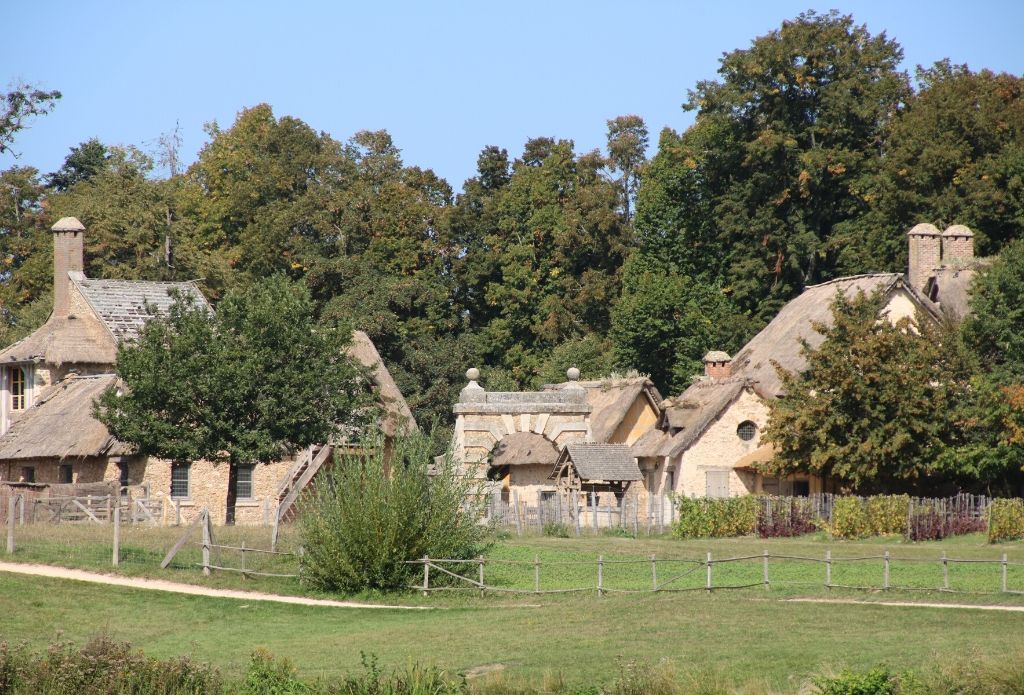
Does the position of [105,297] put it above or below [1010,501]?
above

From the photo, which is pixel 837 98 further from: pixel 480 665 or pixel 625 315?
pixel 480 665

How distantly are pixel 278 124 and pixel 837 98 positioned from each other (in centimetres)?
3261

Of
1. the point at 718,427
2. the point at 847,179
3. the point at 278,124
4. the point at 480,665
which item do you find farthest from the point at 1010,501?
the point at 278,124

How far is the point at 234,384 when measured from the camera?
149 feet

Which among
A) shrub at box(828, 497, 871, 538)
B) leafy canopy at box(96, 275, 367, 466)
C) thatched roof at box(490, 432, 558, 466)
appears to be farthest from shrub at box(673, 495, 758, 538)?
thatched roof at box(490, 432, 558, 466)

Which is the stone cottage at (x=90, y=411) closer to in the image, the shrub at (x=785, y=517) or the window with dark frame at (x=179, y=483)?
the window with dark frame at (x=179, y=483)

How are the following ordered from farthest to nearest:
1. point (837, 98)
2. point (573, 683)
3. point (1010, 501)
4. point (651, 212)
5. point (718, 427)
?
point (651, 212) < point (837, 98) < point (718, 427) < point (1010, 501) < point (573, 683)

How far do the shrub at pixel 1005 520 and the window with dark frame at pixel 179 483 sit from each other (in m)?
26.1

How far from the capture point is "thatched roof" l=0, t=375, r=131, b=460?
53000 mm

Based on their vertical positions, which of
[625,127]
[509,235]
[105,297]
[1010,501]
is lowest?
[1010,501]

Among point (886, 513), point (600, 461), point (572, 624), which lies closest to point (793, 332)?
point (600, 461)

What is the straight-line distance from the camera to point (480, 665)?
25438 mm

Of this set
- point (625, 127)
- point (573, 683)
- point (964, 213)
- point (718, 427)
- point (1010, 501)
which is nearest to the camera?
point (573, 683)

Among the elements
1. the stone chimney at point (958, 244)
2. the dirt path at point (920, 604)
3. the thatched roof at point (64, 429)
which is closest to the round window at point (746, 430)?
the stone chimney at point (958, 244)
